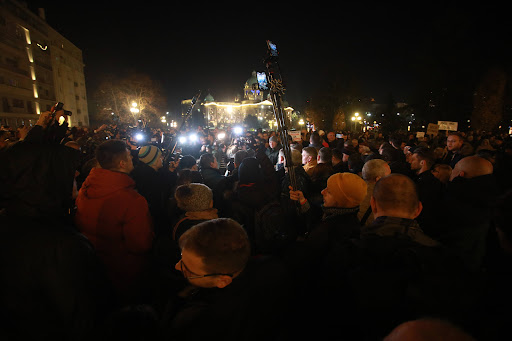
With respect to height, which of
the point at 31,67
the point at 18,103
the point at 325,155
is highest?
the point at 31,67

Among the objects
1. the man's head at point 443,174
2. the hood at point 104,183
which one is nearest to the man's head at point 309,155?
the man's head at point 443,174

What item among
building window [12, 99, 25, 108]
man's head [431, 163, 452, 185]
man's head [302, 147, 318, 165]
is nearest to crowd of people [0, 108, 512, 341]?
man's head [431, 163, 452, 185]

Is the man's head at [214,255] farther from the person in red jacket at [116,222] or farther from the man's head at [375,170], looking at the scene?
the man's head at [375,170]

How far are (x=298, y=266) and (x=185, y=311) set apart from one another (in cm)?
97

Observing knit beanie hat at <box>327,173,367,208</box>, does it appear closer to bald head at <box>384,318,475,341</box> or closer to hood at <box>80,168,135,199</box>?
bald head at <box>384,318,475,341</box>

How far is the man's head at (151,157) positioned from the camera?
→ 4762 mm

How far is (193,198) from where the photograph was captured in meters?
2.80

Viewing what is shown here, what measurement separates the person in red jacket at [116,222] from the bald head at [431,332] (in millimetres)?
2401

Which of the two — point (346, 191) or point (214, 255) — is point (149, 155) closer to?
point (346, 191)

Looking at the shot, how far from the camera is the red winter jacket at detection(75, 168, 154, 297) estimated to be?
2.59m

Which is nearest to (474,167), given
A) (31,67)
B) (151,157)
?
(151,157)

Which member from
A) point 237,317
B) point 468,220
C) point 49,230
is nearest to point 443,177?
point 468,220

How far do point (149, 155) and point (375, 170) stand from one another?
3.71 m

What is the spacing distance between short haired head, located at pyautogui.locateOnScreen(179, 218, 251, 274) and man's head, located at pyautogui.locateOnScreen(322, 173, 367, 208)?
1501 mm
